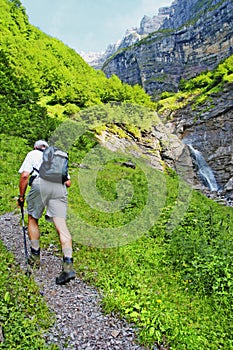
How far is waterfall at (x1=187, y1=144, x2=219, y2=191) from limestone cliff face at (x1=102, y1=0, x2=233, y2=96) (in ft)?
165

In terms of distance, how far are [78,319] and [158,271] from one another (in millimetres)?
2710

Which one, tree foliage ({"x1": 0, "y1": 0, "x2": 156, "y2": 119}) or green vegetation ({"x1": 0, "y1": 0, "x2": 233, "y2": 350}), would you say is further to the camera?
tree foliage ({"x1": 0, "y1": 0, "x2": 156, "y2": 119})

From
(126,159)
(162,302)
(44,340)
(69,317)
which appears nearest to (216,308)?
(162,302)

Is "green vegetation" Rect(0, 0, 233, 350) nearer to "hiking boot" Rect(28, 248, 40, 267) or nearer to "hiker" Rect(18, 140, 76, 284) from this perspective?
"hiking boot" Rect(28, 248, 40, 267)

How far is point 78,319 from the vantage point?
511 cm

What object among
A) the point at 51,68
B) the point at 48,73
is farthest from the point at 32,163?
the point at 51,68

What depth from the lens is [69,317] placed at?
5102 millimetres

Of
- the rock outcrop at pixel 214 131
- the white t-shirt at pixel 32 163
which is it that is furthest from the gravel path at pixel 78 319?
the rock outcrop at pixel 214 131

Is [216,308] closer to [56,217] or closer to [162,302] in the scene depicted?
[162,302]

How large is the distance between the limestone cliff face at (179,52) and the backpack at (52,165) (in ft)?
273

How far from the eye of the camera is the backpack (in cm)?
589

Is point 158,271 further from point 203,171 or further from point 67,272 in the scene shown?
point 203,171

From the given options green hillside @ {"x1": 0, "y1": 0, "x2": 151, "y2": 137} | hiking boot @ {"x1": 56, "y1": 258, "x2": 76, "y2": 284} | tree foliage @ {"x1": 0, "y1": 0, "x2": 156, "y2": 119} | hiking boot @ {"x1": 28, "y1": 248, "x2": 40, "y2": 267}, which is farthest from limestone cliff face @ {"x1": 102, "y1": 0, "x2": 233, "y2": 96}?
hiking boot @ {"x1": 56, "y1": 258, "x2": 76, "y2": 284}

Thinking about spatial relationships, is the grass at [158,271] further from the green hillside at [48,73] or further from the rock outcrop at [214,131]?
the rock outcrop at [214,131]
